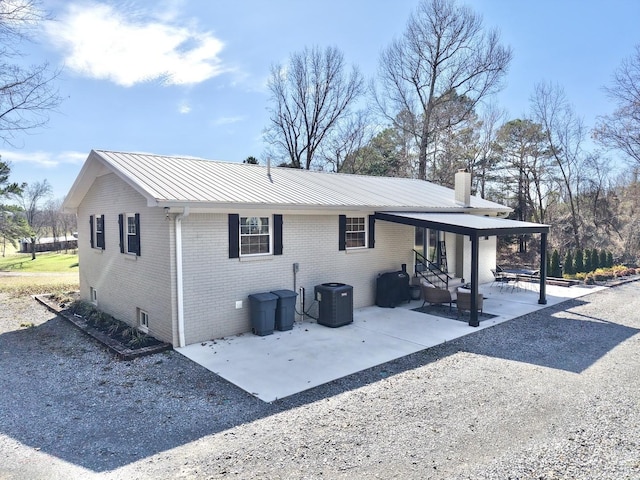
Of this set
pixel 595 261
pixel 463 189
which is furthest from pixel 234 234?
pixel 595 261

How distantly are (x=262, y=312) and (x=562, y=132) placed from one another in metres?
27.7

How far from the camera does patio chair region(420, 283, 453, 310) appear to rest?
11.3 meters

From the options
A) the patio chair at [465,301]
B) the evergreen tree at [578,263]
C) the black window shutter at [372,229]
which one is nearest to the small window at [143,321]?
the black window shutter at [372,229]

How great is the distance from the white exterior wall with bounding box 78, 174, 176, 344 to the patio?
1463 millimetres

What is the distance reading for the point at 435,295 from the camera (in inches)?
448

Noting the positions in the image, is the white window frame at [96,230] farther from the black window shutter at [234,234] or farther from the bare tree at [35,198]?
the bare tree at [35,198]

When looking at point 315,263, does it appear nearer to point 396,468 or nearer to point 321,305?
point 321,305

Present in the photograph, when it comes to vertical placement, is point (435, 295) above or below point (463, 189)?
below

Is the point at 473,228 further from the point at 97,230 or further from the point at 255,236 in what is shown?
the point at 97,230

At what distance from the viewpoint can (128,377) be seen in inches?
262

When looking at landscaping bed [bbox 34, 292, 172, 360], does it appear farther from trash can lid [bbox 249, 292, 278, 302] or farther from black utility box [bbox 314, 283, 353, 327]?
black utility box [bbox 314, 283, 353, 327]

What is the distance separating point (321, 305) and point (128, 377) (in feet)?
14.8

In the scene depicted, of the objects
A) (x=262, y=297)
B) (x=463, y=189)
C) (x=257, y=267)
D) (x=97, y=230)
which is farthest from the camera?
(x=463, y=189)

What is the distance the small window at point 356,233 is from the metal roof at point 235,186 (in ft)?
1.98
